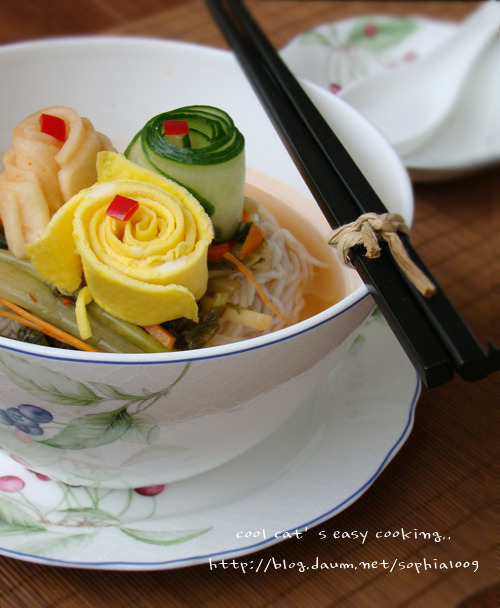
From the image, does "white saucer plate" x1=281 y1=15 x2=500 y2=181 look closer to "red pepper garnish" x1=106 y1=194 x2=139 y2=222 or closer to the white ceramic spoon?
the white ceramic spoon

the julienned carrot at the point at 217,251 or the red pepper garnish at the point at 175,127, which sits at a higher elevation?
the red pepper garnish at the point at 175,127

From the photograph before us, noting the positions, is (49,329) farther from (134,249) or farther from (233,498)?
(233,498)

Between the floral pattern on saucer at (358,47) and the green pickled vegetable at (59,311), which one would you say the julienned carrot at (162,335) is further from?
the floral pattern on saucer at (358,47)

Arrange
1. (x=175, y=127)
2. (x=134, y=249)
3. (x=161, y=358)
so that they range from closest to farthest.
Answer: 1. (x=161, y=358)
2. (x=134, y=249)
3. (x=175, y=127)

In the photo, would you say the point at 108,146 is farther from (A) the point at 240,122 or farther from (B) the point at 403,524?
(B) the point at 403,524

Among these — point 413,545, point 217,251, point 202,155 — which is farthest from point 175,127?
point 413,545

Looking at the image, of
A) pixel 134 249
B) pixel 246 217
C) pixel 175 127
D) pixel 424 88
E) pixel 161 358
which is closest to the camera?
pixel 161 358

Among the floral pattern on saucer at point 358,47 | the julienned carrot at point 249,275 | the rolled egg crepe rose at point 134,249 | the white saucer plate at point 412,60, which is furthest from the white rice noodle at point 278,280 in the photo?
the floral pattern on saucer at point 358,47
